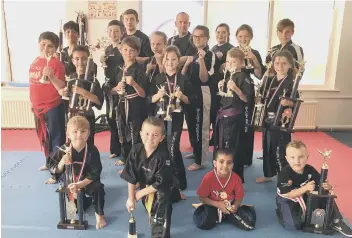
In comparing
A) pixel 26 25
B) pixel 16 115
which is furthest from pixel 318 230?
pixel 26 25

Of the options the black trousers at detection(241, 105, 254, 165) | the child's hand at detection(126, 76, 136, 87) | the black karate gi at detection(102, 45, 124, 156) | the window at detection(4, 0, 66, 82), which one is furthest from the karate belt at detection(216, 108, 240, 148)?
the window at detection(4, 0, 66, 82)

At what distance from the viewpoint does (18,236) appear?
3.22 meters

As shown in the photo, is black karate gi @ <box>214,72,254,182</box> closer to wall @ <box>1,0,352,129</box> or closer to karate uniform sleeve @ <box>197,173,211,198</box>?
karate uniform sleeve @ <box>197,173,211,198</box>

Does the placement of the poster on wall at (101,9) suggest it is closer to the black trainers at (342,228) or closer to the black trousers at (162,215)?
the black trousers at (162,215)

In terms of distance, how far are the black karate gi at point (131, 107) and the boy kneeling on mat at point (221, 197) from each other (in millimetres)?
1197

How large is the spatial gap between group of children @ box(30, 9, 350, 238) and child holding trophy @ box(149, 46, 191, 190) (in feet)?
0.04

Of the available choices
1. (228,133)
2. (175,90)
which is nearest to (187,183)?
(228,133)

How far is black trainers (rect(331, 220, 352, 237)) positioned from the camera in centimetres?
327

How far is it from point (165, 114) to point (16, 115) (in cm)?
386

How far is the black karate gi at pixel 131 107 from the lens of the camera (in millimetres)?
4035

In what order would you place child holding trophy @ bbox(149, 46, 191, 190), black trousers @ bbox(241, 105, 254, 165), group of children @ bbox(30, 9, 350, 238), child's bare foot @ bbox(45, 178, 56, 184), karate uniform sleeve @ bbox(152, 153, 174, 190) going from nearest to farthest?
karate uniform sleeve @ bbox(152, 153, 174, 190) < group of children @ bbox(30, 9, 350, 238) < child holding trophy @ bbox(149, 46, 191, 190) < child's bare foot @ bbox(45, 178, 56, 184) < black trousers @ bbox(241, 105, 254, 165)

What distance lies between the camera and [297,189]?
10.9ft

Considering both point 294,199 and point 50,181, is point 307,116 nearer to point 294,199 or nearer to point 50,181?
point 294,199

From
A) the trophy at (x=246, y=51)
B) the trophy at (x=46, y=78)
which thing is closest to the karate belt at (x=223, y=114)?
the trophy at (x=246, y=51)
